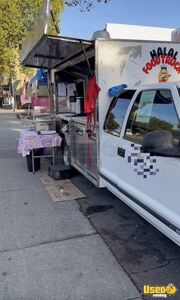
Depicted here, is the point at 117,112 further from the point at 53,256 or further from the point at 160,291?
the point at 160,291

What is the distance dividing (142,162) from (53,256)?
4.76 feet

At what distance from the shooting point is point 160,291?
A: 3164 mm

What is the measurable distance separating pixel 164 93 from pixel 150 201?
1.10 metres

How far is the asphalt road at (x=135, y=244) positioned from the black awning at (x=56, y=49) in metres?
2.48

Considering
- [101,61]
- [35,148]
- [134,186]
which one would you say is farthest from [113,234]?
[35,148]

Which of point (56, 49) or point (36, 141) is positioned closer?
point (56, 49)

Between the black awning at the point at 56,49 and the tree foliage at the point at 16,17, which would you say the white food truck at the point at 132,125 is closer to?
the black awning at the point at 56,49

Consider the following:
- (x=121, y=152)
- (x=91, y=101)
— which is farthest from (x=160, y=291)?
(x=91, y=101)

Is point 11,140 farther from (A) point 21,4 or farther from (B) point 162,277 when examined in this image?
(A) point 21,4

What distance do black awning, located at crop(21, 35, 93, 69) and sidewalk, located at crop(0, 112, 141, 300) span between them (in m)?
2.53

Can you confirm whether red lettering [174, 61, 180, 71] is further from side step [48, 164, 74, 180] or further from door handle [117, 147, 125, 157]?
side step [48, 164, 74, 180]

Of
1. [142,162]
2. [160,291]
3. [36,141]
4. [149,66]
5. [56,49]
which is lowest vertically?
[160,291]

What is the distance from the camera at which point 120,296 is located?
10.2ft

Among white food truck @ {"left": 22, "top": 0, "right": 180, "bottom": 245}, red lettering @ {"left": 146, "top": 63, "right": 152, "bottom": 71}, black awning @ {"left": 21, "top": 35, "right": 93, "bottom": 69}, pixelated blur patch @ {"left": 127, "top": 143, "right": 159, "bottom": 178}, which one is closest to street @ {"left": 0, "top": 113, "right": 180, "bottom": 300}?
white food truck @ {"left": 22, "top": 0, "right": 180, "bottom": 245}
